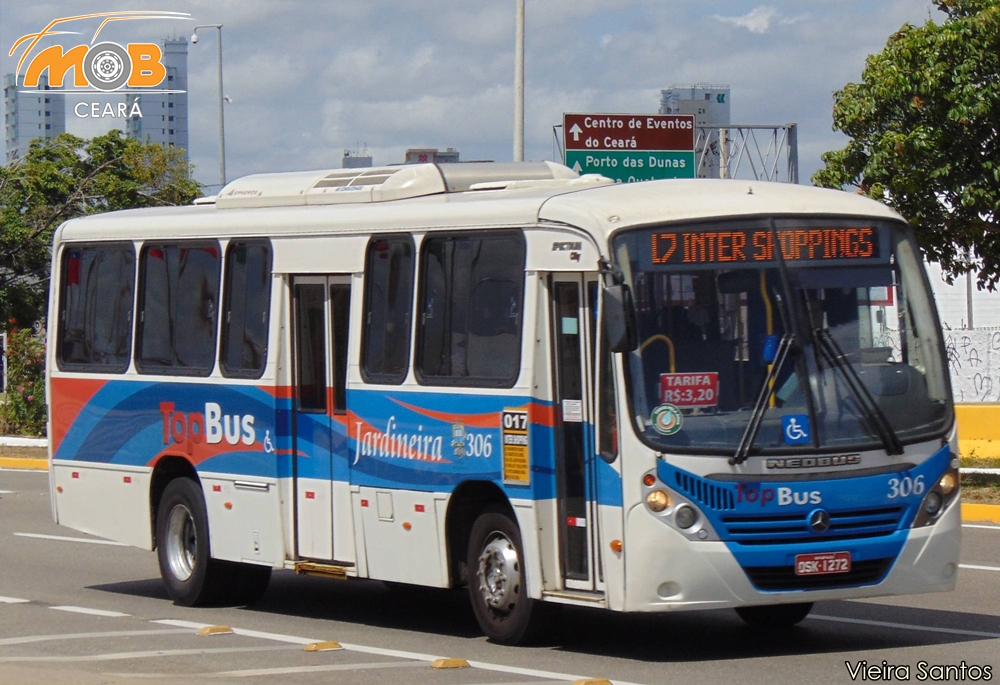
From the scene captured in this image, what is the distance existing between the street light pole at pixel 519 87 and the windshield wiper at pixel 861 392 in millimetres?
15947

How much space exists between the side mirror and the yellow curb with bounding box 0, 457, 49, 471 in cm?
2092

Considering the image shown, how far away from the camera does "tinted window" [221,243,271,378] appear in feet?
43.0

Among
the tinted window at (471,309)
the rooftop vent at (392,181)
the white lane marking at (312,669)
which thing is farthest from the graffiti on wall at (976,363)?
the white lane marking at (312,669)

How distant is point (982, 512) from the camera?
1842cm

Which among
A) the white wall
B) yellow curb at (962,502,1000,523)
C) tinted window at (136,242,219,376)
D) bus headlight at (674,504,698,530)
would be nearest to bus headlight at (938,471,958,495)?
bus headlight at (674,504,698,530)

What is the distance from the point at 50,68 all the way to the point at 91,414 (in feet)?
119

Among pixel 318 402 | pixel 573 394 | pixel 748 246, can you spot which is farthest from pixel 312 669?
pixel 748 246

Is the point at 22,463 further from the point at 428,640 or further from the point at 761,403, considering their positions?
the point at 761,403

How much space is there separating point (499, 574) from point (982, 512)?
8.89m

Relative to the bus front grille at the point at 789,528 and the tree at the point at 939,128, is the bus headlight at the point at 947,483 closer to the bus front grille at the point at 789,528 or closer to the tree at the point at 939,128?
the bus front grille at the point at 789,528

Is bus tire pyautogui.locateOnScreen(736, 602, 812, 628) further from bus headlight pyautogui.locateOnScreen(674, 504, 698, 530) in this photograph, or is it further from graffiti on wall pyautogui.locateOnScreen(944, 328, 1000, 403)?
graffiti on wall pyautogui.locateOnScreen(944, 328, 1000, 403)

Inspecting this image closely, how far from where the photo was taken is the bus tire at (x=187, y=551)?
1370 cm

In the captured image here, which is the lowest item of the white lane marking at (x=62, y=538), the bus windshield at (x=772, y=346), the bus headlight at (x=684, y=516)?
the white lane marking at (x=62, y=538)

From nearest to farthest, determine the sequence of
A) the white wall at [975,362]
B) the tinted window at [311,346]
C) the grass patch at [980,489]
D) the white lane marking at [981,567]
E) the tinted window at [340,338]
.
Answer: the tinted window at [340,338] < the tinted window at [311,346] < the white lane marking at [981,567] < the grass patch at [980,489] < the white wall at [975,362]
